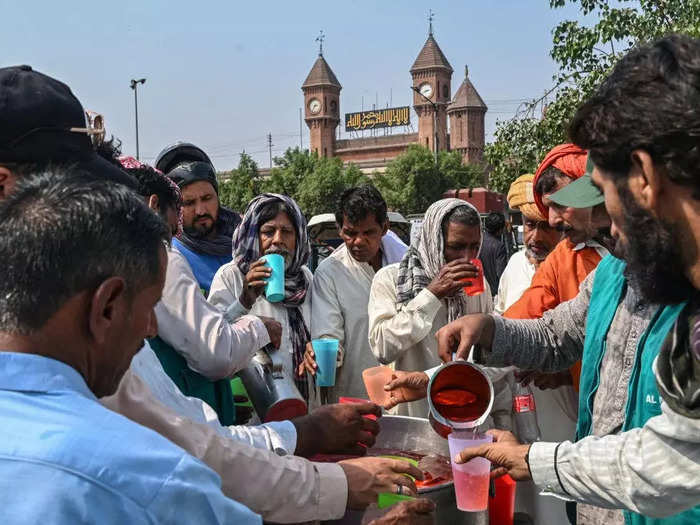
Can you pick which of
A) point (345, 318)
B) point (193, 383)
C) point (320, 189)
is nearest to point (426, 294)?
point (345, 318)

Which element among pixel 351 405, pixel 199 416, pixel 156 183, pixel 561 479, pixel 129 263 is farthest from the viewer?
pixel 156 183

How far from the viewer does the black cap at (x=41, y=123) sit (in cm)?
159

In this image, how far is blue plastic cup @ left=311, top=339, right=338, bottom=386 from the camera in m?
3.13

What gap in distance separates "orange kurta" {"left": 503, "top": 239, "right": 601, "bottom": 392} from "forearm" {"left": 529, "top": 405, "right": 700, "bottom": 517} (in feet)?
4.41

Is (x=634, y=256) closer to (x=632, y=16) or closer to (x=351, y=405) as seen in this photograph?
(x=351, y=405)

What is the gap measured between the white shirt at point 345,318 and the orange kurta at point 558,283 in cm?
101

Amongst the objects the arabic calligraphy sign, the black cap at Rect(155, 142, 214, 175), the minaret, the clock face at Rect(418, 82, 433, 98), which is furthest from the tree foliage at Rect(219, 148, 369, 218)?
the arabic calligraphy sign

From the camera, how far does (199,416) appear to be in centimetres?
185

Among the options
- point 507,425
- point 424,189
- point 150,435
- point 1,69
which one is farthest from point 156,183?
point 424,189

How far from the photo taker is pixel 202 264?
407 cm

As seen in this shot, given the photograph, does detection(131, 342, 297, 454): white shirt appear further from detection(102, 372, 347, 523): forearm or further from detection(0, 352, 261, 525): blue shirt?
detection(0, 352, 261, 525): blue shirt

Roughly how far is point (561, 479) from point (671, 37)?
1079 millimetres

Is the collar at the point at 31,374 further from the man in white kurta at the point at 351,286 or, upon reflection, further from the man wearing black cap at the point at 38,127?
the man in white kurta at the point at 351,286

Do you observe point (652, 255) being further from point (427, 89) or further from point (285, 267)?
point (427, 89)
